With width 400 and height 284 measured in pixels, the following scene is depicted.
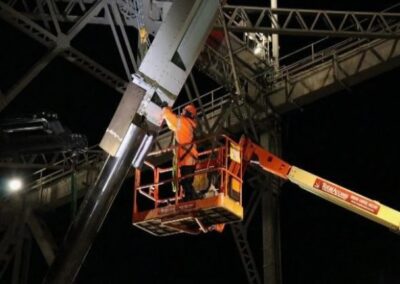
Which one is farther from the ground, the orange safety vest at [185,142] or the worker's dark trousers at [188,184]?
the orange safety vest at [185,142]

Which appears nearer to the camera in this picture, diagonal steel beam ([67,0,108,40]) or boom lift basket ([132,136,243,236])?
boom lift basket ([132,136,243,236])

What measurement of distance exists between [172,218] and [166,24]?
3375mm

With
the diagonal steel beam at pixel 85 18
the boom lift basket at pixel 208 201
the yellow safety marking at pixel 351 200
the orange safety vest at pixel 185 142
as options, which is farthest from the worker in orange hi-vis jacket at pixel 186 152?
the diagonal steel beam at pixel 85 18

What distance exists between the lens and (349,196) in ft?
39.7

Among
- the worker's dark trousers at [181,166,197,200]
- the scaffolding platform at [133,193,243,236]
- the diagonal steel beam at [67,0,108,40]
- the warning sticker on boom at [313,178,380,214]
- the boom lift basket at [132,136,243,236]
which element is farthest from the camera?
the diagonal steel beam at [67,0,108,40]

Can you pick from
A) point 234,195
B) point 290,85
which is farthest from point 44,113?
point 290,85

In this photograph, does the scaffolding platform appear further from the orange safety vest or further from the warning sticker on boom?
the warning sticker on boom

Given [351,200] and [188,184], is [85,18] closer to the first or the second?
[188,184]

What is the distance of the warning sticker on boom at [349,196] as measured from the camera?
12.0 m

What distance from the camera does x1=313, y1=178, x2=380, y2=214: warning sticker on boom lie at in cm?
1195

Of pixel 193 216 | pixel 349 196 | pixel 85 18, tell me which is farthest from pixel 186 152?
pixel 85 18

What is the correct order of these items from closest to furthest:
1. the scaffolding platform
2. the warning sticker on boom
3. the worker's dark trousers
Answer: the scaffolding platform, the worker's dark trousers, the warning sticker on boom

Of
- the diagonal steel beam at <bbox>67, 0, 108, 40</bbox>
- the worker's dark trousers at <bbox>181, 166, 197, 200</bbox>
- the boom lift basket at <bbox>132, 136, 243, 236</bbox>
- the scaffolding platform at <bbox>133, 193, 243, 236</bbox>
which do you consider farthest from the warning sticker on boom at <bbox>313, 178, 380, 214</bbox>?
the diagonal steel beam at <bbox>67, 0, 108, 40</bbox>

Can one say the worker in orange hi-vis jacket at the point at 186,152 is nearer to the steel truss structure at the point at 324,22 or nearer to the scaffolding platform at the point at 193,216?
the scaffolding platform at the point at 193,216
